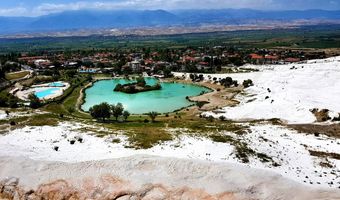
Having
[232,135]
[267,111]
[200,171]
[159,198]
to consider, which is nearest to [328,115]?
[267,111]

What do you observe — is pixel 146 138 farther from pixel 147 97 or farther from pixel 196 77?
pixel 196 77

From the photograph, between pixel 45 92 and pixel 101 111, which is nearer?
pixel 101 111

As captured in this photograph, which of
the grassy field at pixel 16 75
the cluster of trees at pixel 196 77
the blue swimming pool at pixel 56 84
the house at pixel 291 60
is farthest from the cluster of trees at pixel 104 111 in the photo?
the house at pixel 291 60

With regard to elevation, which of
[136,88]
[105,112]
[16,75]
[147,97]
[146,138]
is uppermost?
[146,138]

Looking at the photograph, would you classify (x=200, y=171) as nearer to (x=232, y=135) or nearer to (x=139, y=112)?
(x=232, y=135)

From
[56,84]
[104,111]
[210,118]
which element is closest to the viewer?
[104,111]

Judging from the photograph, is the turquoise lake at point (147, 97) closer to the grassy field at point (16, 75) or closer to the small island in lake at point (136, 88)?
the small island in lake at point (136, 88)

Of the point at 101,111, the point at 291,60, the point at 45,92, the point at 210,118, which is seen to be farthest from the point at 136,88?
the point at 291,60

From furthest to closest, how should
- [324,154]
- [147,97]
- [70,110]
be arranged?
1. [147,97]
2. [70,110]
3. [324,154]

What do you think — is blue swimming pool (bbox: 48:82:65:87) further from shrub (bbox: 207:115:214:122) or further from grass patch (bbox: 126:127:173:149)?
grass patch (bbox: 126:127:173:149)
